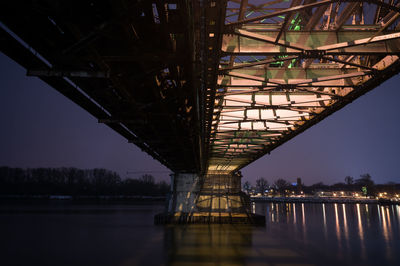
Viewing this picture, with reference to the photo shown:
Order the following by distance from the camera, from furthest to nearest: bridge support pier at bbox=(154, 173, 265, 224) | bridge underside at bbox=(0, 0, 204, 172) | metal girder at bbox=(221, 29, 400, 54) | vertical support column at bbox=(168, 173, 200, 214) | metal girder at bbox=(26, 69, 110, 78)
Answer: vertical support column at bbox=(168, 173, 200, 214) < bridge support pier at bbox=(154, 173, 265, 224) < metal girder at bbox=(221, 29, 400, 54) < metal girder at bbox=(26, 69, 110, 78) < bridge underside at bbox=(0, 0, 204, 172)

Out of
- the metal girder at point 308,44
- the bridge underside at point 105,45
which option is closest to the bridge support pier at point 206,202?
the bridge underside at point 105,45

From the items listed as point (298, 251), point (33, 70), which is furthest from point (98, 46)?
point (298, 251)

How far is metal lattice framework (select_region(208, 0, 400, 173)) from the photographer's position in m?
8.41

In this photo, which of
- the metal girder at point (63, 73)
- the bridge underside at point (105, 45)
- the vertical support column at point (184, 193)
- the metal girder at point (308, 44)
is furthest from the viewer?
the vertical support column at point (184, 193)

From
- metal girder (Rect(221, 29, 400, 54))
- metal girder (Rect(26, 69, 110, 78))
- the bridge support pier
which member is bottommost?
the bridge support pier

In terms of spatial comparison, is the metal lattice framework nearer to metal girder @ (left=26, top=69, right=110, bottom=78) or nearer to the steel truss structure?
the steel truss structure

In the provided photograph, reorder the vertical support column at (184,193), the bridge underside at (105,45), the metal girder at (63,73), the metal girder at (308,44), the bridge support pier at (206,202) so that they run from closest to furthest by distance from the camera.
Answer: the bridge underside at (105,45) < the metal girder at (63,73) < the metal girder at (308,44) < the bridge support pier at (206,202) < the vertical support column at (184,193)

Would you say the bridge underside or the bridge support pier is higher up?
the bridge underside

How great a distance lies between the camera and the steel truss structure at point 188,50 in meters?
6.48

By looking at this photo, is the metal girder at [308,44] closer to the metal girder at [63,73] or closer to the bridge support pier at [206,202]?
the metal girder at [63,73]

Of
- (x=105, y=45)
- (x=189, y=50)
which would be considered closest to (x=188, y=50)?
(x=189, y=50)

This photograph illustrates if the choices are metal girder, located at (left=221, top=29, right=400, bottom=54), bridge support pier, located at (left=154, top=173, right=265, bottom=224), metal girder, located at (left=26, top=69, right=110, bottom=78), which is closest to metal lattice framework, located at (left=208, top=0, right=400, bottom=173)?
metal girder, located at (left=221, top=29, right=400, bottom=54)

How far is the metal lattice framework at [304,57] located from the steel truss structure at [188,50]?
42mm

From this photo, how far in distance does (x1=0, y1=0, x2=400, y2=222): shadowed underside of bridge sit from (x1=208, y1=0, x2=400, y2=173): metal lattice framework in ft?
0.13
